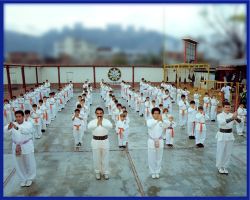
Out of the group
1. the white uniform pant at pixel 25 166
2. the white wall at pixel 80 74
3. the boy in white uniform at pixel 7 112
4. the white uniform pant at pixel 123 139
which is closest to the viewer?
the white uniform pant at pixel 25 166

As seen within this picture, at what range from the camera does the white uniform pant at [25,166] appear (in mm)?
4820

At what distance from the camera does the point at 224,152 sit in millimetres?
5383

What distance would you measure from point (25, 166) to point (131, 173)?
2204 mm

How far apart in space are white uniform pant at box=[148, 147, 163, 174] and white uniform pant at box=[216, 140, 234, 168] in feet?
4.43

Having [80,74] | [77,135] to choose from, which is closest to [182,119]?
[77,135]

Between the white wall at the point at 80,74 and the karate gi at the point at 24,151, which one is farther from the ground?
the white wall at the point at 80,74

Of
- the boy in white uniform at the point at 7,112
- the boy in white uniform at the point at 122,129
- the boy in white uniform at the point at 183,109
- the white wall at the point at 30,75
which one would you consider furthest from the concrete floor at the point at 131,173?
the white wall at the point at 30,75

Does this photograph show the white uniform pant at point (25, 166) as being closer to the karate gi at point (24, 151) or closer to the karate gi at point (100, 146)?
the karate gi at point (24, 151)

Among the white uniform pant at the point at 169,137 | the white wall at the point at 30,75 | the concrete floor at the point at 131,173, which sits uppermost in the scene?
the white wall at the point at 30,75

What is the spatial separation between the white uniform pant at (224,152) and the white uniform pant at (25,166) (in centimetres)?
395

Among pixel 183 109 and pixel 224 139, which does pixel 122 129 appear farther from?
pixel 183 109

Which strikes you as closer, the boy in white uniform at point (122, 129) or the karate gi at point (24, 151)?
the karate gi at point (24, 151)

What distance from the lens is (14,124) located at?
4539mm

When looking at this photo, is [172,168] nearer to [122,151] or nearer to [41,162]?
[122,151]
